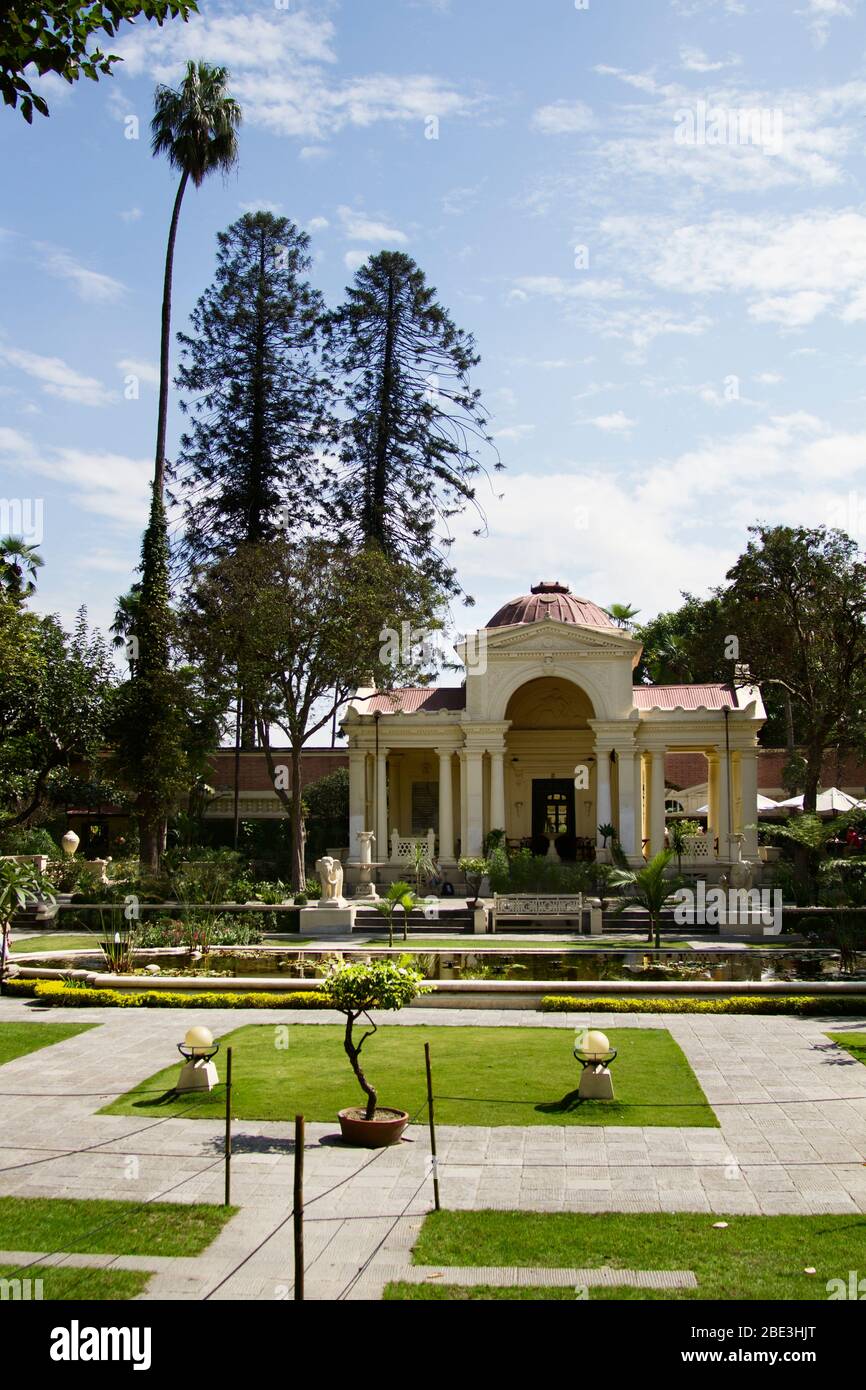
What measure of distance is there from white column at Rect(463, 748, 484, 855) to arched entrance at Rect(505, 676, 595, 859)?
13.3ft

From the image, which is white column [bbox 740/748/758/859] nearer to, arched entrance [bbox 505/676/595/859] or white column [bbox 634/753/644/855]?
white column [bbox 634/753/644/855]

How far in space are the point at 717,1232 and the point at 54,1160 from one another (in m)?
5.77

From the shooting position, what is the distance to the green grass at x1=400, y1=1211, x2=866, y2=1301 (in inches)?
294

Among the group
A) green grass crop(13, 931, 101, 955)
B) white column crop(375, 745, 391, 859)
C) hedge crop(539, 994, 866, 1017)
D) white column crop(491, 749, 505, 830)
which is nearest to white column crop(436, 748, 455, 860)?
white column crop(491, 749, 505, 830)

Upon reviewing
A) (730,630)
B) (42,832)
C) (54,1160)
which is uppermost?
(730,630)

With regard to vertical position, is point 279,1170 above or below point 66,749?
below

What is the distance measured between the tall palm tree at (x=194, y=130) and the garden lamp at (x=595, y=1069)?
92.1ft

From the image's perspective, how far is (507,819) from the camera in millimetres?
40219

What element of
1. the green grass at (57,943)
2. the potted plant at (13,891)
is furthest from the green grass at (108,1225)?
the green grass at (57,943)
